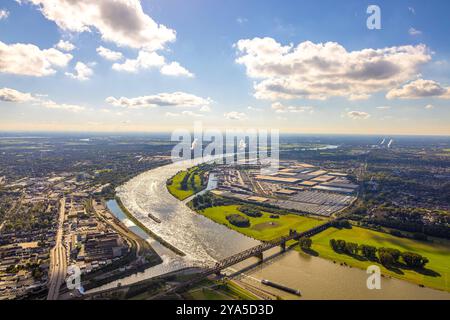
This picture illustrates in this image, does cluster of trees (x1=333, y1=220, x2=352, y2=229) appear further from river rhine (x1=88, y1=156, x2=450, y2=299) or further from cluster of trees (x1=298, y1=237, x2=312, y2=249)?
river rhine (x1=88, y1=156, x2=450, y2=299)

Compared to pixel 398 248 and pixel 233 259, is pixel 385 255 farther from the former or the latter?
Result: pixel 233 259

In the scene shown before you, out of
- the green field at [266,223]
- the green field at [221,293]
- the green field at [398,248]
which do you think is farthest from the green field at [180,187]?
the green field at [221,293]

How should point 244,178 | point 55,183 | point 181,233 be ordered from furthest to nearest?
point 244,178
point 55,183
point 181,233

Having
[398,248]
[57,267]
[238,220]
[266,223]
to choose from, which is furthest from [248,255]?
[57,267]

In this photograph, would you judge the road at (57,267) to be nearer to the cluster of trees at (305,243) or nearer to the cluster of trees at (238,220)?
the cluster of trees at (238,220)

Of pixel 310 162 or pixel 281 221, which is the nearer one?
pixel 281 221

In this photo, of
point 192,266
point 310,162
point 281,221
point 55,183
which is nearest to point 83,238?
point 192,266
